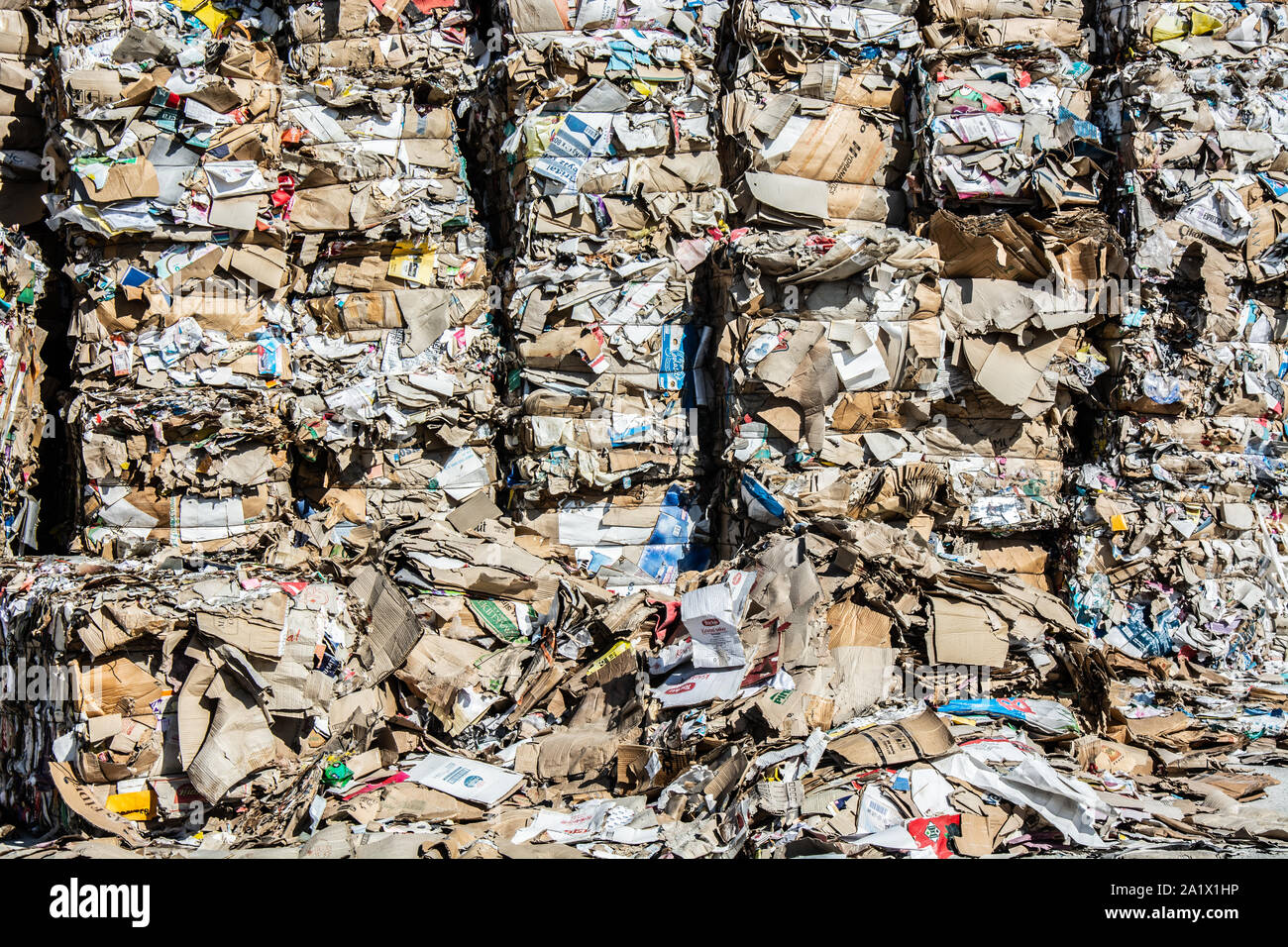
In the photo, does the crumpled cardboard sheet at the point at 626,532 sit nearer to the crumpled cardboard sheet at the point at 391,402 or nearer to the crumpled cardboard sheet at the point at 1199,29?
the crumpled cardboard sheet at the point at 391,402

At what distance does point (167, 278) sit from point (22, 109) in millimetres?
998

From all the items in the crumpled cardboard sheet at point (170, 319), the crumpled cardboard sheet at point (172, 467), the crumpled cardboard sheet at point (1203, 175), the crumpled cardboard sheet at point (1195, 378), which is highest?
the crumpled cardboard sheet at point (1203, 175)

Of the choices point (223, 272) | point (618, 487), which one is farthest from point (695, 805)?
point (223, 272)

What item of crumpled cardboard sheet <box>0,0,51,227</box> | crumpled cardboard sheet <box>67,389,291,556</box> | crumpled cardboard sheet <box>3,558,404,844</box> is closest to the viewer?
crumpled cardboard sheet <box>3,558,404,844</box>

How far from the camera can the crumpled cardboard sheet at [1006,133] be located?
3.93m

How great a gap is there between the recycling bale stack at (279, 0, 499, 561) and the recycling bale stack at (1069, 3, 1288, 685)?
2.45m

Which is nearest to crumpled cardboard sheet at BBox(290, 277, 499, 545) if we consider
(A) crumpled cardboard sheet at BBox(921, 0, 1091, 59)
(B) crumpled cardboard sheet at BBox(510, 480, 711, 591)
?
(B) crumpled cardboard sheet at BBox(510, 480, 711, 591)

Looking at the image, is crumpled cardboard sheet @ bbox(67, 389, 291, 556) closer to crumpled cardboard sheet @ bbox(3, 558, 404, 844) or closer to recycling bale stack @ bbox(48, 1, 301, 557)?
recycling bale stack @ bbox(48, 1, 301, 557)

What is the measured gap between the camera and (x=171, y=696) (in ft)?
9.66

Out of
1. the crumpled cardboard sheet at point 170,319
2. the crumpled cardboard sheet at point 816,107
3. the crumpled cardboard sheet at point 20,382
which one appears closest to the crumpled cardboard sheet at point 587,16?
the crumpled cardboard sheet at point 816,107

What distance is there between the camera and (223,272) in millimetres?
3836

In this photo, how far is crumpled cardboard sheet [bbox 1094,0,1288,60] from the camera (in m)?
4.17

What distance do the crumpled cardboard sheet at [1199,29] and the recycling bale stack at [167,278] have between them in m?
3.38

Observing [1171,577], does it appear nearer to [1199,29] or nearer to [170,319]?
[1199,29]
